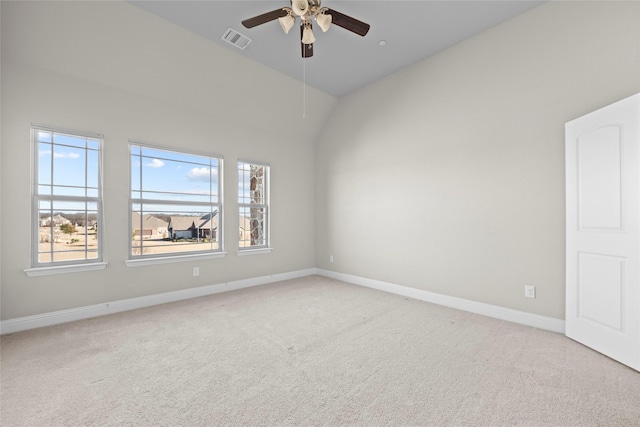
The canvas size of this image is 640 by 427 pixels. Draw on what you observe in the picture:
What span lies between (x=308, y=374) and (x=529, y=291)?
8.25ft

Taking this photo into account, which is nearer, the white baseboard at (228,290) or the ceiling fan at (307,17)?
the ceiling fan at (307,17)

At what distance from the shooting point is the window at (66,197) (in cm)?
299

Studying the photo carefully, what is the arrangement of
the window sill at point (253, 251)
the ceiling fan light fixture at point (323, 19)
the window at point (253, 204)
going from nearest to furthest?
the ceiling fan light fixture at point (323, 19) → the window sill at point (253, 251) → the window at point (253, 204)

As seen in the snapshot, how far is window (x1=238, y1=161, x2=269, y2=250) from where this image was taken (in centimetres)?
466

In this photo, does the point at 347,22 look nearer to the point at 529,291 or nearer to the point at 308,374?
the point at 308,374

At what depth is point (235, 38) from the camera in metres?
3.34

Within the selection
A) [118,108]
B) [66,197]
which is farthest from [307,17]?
[66,197]

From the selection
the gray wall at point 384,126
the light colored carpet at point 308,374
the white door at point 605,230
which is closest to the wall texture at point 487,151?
A: the gray wall at point 384,126

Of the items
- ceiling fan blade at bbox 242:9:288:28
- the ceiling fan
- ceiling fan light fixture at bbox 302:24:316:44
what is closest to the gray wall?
ceiling fan blade at bbox 242:9:288:28

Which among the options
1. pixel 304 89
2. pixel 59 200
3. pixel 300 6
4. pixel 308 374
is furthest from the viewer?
pixel 304 89

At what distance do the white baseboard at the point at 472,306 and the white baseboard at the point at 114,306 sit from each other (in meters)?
1.91

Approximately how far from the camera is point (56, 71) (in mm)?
3002

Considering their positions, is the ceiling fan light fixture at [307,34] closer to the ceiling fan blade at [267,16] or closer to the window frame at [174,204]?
the ceiling fan blade at [267,16]

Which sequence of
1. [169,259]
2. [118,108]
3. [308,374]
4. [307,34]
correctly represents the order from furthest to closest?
[169,259]
[118,108]
[307,34]
[308,374]
